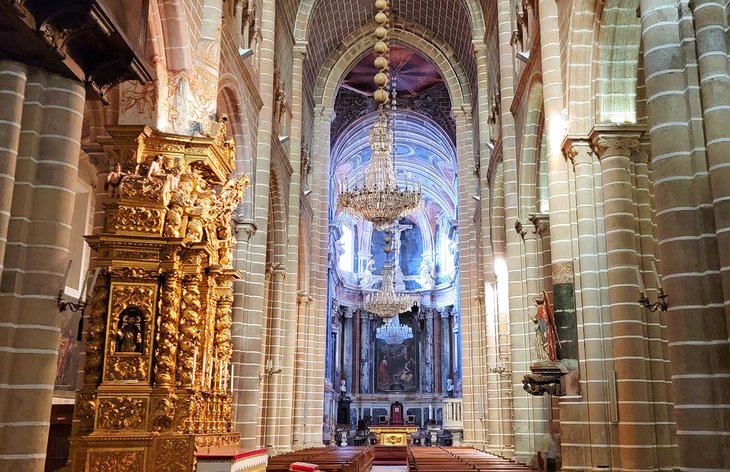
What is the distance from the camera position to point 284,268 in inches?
751

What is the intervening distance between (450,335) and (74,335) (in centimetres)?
2849

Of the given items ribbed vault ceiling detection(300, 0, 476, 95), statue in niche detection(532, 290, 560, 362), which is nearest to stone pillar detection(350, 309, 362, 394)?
ribbed vault ceiling detection(300, 0, 476, 95)

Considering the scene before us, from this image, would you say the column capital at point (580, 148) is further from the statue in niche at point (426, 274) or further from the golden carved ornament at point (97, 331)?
the statue in niche at point (426, 274)

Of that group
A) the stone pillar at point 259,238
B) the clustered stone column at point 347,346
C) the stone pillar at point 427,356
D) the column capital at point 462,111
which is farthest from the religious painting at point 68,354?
the stone pillar at point 427,356

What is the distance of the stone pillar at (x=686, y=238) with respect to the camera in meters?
5.75

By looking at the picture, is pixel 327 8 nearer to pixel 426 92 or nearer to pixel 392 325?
pixel 426 92

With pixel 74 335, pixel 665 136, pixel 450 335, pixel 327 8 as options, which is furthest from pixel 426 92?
pixel 665 136

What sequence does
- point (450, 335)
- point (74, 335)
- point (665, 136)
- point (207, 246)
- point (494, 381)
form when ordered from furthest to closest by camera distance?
point (450, 335) → point (494, 381) → point (74, 335) → point (207, 246) → point (665, 136)

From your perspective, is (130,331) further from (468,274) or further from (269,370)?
(468,274)

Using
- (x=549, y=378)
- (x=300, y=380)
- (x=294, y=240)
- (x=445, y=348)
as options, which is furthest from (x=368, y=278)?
(x=549, y=378)

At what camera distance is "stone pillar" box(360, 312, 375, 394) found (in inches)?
1598

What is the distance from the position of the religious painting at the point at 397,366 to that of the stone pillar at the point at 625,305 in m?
32.1

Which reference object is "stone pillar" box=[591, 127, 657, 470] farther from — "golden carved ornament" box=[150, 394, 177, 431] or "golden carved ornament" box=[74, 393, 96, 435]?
"golden carved ornament" box=[74, 393, 96, 435]

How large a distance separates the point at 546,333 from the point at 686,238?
4.56 m
